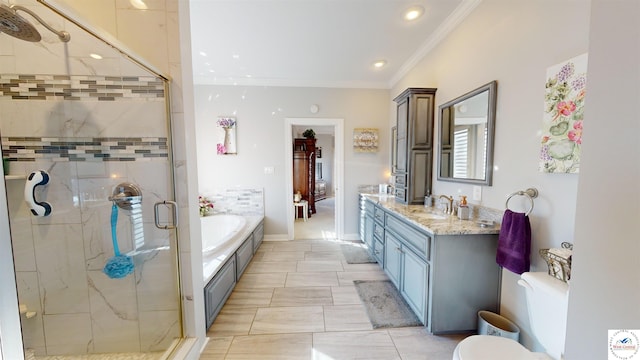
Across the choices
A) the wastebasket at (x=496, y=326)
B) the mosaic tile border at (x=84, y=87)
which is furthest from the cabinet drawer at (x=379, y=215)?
the mosaic tile border at (x=84, y=87)

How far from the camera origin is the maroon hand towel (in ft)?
4.43

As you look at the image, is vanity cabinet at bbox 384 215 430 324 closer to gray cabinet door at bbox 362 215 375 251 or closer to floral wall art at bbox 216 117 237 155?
gray cabinet door at bbox 362 215 375 251

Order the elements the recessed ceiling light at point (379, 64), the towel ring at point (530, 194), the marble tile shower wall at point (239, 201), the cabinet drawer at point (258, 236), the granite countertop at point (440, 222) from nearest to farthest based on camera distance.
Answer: the towel ring at point (530, 194)
the granite countertop at point (440, 222)
the recessed ceiling light at point (379, 64)
the cabinet drawer at point (258, 236)
the marble tile shower wall at point (239, 201)

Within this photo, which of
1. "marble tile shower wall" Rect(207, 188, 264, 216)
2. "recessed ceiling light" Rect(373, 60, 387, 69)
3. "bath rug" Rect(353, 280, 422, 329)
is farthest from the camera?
"marble tile shower wall" Rect(207, 188, 264, 216)

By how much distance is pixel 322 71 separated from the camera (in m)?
3.21

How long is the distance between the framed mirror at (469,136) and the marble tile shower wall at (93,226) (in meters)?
2.35

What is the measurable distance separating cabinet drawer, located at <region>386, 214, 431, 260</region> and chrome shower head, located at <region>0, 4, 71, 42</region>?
2.62 meters

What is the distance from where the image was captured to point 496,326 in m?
1.58

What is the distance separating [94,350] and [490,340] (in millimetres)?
2430

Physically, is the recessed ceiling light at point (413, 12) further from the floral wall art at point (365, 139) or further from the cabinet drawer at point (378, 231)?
the cabinet drawer at point (378, 231)

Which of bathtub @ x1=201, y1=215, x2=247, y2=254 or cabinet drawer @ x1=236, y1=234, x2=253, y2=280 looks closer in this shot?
cabinet drawer @ x1=236, y1=234, x2=253, y2=280

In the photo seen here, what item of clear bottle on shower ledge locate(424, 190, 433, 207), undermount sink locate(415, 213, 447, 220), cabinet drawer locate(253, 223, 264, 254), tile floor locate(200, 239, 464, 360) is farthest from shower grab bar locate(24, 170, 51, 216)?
clear bottle on shower ledge locate(424, 190, 433, 207)

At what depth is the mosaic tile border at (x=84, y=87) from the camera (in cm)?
129

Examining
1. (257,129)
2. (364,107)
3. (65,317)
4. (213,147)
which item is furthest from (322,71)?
(65,317)
